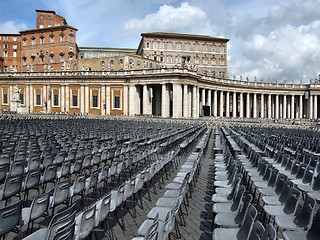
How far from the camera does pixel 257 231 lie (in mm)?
3695

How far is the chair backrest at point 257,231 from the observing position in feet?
11.3

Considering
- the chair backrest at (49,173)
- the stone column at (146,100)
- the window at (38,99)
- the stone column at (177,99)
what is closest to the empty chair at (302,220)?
the chair backrest at (49,173)

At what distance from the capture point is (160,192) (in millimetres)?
8180

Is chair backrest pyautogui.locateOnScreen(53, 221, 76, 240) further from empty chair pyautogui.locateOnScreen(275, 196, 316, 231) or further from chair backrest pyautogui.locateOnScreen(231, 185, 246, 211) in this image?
empty chair pyautogui.locateOnScreen(275, 196, 316, 231)

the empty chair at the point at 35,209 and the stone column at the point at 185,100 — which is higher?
the stone column at the point at 185,100

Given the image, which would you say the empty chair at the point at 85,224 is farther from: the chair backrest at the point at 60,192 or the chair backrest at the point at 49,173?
the chair backrest at the point at 49,173

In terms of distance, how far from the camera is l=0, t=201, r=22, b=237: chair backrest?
3.65 m

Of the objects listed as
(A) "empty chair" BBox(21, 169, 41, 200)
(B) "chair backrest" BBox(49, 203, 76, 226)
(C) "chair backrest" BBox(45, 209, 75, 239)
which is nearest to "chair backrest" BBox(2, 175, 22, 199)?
(A) "empty chair" BBox(21, 169, 41, 200)

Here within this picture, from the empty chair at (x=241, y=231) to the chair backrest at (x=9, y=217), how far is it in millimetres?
3209

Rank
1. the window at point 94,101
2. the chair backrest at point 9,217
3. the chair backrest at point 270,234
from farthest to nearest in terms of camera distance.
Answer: the window at point 94,101, the chair backrest at point 9,217, the chair backrest at point 270,234

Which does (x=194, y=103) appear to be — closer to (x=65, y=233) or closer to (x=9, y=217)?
(x=9, y=217)

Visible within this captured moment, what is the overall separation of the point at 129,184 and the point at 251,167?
5389 mm

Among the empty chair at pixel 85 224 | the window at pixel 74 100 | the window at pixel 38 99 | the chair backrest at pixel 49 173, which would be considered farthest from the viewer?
the window at pixel 38 99

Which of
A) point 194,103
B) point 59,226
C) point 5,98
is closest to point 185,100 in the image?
point 194,103
